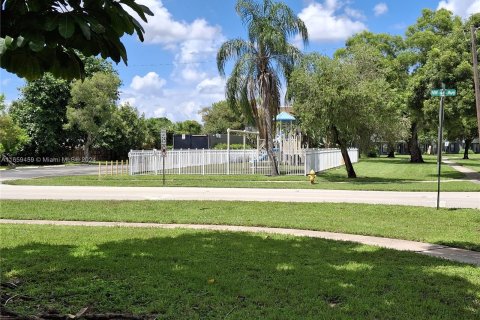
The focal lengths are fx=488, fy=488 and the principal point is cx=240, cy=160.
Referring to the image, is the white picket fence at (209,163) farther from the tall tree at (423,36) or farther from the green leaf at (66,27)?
the green leaf at (66,27)

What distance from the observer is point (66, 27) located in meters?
3.16

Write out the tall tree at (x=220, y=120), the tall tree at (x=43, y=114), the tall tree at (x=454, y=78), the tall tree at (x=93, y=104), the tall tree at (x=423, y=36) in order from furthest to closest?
the tall tree at (x=220, y=120)
the tall tree at (x=43, y=114)
the tall tree at (x=93, y=104)
the tall tree at (x=423, y=36)
the tall tree at (x=454, y=78)

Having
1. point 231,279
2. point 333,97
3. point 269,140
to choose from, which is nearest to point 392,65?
point 269,140

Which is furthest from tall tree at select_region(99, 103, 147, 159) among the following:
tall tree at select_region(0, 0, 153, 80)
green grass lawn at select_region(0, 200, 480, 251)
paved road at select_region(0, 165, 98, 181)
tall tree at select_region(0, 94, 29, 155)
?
tall tree at select_region(0, 0, 153, 80)

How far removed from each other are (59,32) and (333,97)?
19.5m

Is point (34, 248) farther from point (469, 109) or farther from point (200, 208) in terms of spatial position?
point (469, 109)

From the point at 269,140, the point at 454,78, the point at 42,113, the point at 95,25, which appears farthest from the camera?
the point at 42,113

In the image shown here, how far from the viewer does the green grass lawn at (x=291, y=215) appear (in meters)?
9.80

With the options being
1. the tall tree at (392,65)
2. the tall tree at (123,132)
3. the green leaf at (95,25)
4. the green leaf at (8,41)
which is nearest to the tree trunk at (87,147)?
the tall tree at (123,132)

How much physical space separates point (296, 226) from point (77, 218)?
16.8ft

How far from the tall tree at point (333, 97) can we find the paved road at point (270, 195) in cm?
504

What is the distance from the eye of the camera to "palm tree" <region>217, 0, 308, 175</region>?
24688 millimetres

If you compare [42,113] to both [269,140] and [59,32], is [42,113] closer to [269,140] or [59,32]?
[269,140]

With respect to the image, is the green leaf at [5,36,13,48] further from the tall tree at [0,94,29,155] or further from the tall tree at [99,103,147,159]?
the tall tree at [99,103,147,159]
